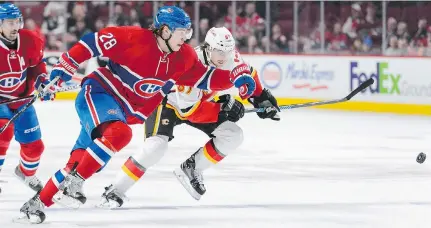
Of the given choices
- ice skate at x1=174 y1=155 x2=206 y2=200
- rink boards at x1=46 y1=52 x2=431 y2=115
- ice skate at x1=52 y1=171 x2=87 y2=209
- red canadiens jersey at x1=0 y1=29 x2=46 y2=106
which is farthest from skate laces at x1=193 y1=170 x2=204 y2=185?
rink boards at x1=46 y1=52 x2=431 y2=115

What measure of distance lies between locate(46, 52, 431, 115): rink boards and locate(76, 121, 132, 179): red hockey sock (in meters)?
7.06

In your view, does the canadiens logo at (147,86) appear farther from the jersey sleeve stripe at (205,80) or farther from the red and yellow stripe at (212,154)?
the red and yellow stripe at (212,154)

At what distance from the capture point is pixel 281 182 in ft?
21.6

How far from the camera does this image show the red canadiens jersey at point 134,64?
195 inches

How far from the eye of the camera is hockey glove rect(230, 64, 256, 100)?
557cm

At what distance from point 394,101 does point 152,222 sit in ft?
23.1

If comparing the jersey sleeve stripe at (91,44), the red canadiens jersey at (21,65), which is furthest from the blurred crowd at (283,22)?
the jersey sleeve stripe at (91,44)

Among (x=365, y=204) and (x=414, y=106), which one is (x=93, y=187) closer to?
(x=365, y=204)

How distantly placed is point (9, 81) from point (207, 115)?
42.9 inches

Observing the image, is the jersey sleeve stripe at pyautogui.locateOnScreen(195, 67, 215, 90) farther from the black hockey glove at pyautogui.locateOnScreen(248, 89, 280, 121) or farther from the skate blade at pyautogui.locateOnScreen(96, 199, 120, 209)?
the skate blade at pyautogui.locateOnScreen(96, 199, 120, 209)

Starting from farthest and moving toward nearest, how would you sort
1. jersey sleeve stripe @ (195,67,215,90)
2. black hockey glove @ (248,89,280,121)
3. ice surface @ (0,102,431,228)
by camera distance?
black hockey glove @ (248,89,280,121), jersey sleeve stripe @ (195,67,215,90), ice surface @ (0,102,431,228)

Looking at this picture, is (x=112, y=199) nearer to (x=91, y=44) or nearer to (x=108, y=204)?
(x=108, y=204)

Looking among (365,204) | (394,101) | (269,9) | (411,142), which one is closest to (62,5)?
(269,9)

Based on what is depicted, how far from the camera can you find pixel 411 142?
9.00 metres
